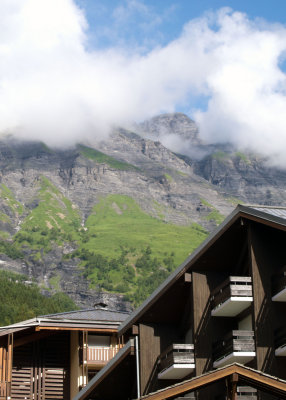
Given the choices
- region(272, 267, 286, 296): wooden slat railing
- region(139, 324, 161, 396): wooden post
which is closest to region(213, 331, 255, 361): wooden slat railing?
region(272, 267, 286, 296): wooden slat railing

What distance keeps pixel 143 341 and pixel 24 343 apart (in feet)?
44.6

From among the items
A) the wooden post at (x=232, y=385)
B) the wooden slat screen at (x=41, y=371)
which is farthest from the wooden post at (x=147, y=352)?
the wooden post at (x=232, y=385)

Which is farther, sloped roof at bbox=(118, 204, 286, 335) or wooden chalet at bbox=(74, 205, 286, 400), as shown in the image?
wooden chalet at bbox=(74, 205, 286, 400)

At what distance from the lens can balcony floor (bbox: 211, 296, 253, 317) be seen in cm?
3272

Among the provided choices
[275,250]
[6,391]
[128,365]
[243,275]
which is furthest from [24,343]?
[275,250]

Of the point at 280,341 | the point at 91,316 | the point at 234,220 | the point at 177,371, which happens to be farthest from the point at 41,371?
the point at 280,341

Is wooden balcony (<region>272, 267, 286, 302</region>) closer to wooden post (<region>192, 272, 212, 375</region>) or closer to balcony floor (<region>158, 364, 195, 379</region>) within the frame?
wooden post (<region>192, 272, 212, 375</region>)

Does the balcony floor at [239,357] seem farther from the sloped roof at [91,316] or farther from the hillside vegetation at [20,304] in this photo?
the hillside vegetation at [20,304]

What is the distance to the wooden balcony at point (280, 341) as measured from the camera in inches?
1191

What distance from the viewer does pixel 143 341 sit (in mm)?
39250

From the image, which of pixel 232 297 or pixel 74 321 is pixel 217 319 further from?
pixel 74 321

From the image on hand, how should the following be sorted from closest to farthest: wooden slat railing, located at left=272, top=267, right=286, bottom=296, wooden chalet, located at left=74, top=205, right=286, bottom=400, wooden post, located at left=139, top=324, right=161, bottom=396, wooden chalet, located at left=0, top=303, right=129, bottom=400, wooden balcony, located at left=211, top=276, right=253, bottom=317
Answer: wooden slat railing, located at left=272, top=267, right=286, bottom=296
wooden chalet, located at left=74, top=205, right=286, bottom=400
wooden balcony, located at left=211, top=276, right=253, bottom=317
wooden post, located at left=139, top=324, right=161, bottom=396
wooden chalet, located at left=0, top=303, right=129, bottom=400

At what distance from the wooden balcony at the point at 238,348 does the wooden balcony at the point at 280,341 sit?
1143 mm

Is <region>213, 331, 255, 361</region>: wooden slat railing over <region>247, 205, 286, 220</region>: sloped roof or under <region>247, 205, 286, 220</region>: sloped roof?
under
